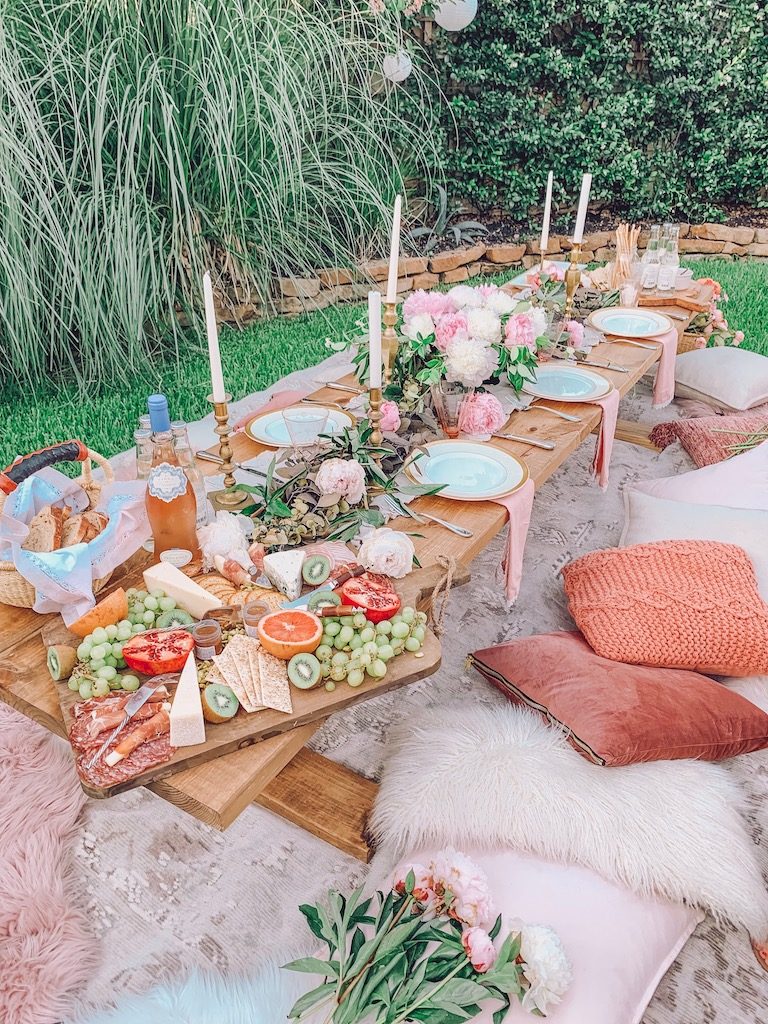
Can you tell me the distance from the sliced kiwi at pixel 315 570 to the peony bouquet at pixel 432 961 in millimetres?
440

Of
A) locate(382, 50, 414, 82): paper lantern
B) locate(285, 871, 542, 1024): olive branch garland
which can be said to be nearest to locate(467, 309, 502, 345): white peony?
locate(285, 871, 542, 1024): olive branch garland

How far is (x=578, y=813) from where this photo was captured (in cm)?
112

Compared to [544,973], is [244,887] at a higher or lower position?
lower

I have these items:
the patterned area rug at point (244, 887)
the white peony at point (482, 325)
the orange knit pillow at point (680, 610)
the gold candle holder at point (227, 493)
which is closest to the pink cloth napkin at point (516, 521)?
the orange knit pillow at point (680, 610)

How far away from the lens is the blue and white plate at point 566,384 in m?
1.91

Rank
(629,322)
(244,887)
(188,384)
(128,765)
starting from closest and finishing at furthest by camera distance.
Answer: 1. (128,765)
2. (244,887)
3. (629,322)
4. (188,384)

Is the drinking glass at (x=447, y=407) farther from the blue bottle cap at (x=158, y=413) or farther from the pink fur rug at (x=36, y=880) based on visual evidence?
the pink fur rug at (x=36, y=880)

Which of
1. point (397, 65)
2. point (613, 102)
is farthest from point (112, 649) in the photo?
point (613, 102)

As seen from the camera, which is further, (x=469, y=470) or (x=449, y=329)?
(x=449, y=329)

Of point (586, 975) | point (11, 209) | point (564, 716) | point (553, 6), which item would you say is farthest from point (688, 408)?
point (553, 6)

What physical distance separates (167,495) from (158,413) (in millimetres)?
126

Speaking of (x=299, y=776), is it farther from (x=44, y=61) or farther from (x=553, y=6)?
(x=553, y=6)

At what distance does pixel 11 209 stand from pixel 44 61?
0.73 meters

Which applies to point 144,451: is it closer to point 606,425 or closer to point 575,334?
point 606,425
